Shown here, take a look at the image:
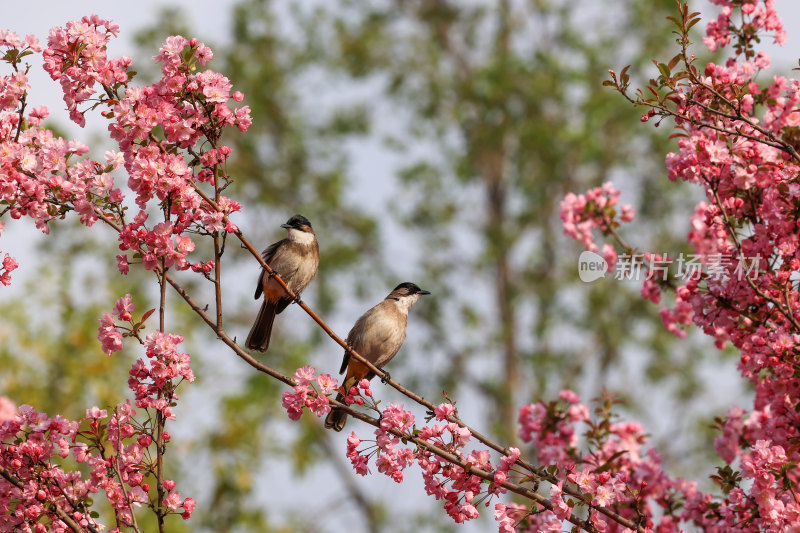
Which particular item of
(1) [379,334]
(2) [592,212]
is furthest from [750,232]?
(1) [379,334]

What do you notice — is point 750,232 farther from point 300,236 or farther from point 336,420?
point 300,236

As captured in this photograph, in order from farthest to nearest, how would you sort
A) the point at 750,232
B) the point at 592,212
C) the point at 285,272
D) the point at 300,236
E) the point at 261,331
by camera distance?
the point at 300,236 → the point at 285,272 → the point at 592,212 → the point at 261,331 → the point at 750,232

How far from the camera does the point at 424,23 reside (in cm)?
2009

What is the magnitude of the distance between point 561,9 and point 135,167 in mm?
16369

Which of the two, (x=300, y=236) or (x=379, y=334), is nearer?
(x=379, y=334)

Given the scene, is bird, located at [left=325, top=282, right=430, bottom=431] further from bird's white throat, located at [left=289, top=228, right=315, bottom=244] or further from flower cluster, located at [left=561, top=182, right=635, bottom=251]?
flower cluster, located at [left=561, top=182, right=635, bottom=251]

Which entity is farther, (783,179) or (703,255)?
(703,255)

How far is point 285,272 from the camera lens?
6574 mm

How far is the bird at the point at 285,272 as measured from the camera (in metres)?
6.16

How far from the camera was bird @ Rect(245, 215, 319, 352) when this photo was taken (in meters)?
6.16

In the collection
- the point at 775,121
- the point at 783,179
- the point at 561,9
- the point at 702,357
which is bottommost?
the point at 783,179

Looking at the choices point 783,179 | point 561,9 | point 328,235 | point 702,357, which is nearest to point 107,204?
point 783,179

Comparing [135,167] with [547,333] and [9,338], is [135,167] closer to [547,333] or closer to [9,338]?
[9,338]

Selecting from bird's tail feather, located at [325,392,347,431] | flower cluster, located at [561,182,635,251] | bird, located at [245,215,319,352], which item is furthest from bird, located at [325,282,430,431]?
flower cluster, located at [561,182,635,251]
